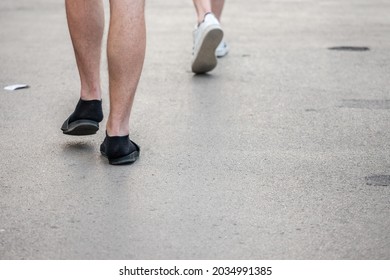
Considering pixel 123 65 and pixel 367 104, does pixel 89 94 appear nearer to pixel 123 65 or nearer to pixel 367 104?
pixel 123 65

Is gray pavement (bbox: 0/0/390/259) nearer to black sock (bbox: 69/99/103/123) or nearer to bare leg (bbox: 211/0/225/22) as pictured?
black sock (bbox: 69/99/103/123)

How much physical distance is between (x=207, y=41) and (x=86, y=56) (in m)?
1.84

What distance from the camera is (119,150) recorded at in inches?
183

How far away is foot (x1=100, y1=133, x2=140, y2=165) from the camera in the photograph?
4633 mm

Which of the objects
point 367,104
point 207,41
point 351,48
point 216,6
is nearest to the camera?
point 367,104

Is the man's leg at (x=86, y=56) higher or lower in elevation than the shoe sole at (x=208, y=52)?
higher

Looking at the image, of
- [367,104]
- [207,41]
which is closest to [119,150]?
[367,104]

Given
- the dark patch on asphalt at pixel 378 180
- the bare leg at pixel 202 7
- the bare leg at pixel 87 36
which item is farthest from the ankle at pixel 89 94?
the bare leg at pixel 202 7

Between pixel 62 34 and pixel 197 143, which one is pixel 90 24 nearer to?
pixel 197 143

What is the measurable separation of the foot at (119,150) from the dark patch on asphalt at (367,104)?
1816mm

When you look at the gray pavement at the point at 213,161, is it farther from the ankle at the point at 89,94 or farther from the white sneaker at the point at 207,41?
the ankle at the point at 89,94

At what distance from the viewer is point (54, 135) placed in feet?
17.5

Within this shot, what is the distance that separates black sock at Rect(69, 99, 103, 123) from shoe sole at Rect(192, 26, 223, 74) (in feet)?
6.07

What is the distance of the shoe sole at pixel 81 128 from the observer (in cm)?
490
